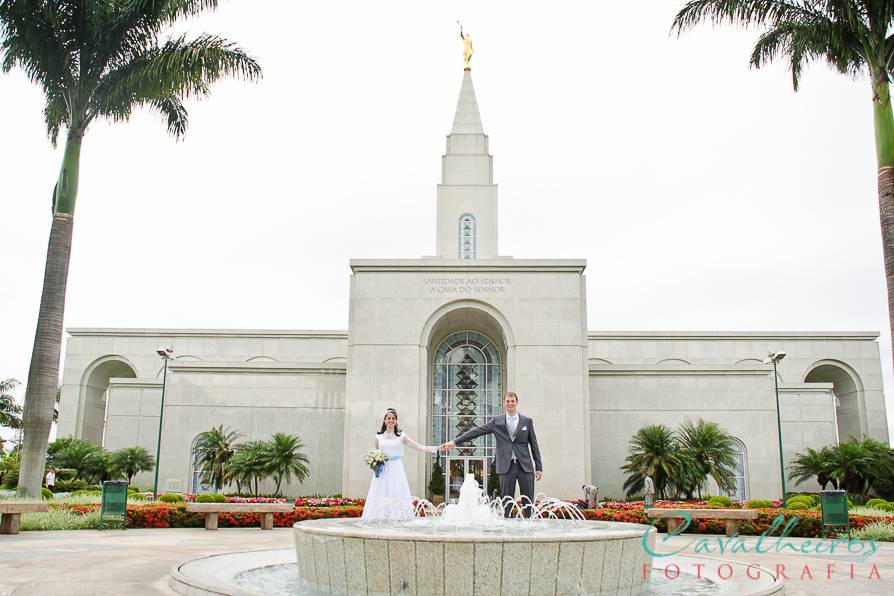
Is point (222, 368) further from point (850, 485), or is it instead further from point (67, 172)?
point (850, 485)

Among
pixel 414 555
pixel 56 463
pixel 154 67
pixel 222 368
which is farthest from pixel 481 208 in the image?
pixel 414 555

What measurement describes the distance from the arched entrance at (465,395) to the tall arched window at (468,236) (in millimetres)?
4782

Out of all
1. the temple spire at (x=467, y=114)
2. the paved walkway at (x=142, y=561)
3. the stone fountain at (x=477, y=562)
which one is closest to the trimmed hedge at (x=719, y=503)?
the paved walkway at (x=142, y=561)

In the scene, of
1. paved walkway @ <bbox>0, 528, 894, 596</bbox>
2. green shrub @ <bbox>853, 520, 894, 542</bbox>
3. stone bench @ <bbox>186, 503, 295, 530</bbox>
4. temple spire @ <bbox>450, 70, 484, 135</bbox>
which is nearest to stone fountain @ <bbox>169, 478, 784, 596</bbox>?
paved walkway @ <bbox>0, 528, 894, 596</bbox>

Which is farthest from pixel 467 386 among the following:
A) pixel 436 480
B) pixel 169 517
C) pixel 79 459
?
pixel 79 459

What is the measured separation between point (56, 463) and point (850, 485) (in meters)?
31.2

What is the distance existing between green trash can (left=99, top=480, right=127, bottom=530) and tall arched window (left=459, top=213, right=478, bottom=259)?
68.0 ft

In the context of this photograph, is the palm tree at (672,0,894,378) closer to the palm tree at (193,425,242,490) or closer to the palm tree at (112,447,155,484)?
the palm tree at (193,425,242,490)

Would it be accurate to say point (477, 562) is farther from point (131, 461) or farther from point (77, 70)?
point (131, 461)

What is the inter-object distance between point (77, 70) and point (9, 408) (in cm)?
3896

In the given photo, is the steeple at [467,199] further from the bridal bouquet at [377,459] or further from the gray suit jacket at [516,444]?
the gray suit jacket at [516,444]

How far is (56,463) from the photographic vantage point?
102 feet

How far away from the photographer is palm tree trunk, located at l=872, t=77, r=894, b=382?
1498cm

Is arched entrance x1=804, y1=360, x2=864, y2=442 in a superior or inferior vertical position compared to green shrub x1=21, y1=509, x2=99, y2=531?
superior
